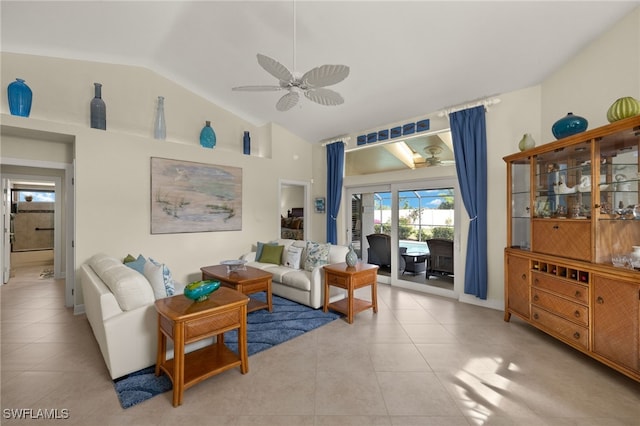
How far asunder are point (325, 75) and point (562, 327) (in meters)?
3.24

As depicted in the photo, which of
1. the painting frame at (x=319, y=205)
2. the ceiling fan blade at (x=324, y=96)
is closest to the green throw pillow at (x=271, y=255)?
the painting frame at (x=319, y=205)

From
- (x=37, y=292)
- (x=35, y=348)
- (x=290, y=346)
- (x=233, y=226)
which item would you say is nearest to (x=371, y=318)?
(x=290, y=346)

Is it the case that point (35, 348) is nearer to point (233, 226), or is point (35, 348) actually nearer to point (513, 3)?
point (233, 226)

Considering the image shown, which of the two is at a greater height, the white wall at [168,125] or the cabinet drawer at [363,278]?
the white wall at [168,125]

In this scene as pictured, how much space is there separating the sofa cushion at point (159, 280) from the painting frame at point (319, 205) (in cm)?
400

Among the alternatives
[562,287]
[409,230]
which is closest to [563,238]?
[562,287]

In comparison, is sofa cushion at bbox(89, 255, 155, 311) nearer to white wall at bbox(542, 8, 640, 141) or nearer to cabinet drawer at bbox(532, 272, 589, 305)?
cabinet drawer at bbox(532, 272, 589, 305)

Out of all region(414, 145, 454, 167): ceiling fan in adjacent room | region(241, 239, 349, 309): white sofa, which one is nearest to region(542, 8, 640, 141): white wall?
region(414, 145, 454, 167): ceiling fan in adjacent room

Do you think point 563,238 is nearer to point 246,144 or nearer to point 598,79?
point 598,79

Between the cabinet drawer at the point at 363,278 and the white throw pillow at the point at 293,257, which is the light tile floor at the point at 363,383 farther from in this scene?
the white throw pillow at the point at 293,257

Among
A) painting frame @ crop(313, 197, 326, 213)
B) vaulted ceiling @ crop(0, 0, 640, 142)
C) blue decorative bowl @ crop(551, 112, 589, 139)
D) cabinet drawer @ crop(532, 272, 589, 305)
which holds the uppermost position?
vaulted ceiling @ crop(0, 0, 640, 142)

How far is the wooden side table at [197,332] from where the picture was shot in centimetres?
193

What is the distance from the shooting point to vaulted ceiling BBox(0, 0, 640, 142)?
2.72 m

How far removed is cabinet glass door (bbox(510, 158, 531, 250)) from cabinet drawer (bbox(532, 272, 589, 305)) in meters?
0.43
